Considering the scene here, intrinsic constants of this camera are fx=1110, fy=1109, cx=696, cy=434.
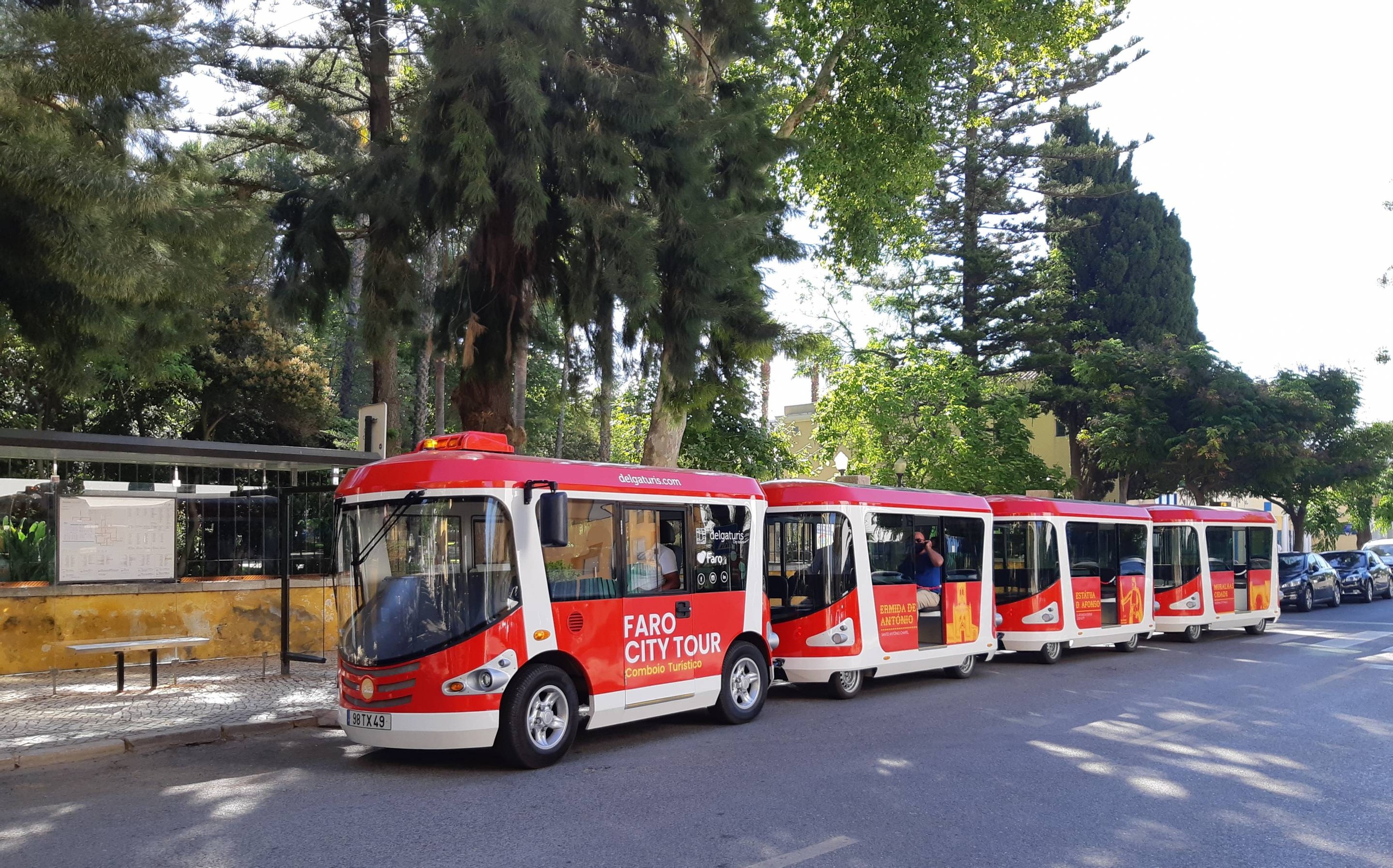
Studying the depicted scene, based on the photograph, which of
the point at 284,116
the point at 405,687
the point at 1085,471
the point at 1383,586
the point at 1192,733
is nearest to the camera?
the point at 405,687

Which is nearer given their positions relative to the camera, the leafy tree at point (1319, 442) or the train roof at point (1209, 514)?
the train roof at point (1209, 514)

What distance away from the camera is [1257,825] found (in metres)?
7.12

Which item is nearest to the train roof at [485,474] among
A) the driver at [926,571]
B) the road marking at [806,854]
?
the road marking at [806,854]

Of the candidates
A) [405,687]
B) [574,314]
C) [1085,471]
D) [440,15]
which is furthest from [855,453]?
[405,687]

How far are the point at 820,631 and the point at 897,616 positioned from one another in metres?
1.40

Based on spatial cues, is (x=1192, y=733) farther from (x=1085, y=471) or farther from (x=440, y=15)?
(x=1085, y=471)

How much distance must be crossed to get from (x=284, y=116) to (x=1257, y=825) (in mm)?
15710

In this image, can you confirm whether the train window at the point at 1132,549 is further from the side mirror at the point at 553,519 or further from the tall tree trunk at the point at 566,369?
the side mirror at the point at 553,519

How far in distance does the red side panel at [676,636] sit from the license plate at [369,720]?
7.23ft

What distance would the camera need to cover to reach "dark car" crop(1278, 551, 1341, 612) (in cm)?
3033

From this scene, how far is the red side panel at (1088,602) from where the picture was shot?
59.2ft

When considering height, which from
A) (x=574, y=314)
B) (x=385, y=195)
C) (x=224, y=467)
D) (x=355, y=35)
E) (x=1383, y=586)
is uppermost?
(x=355, y=35)

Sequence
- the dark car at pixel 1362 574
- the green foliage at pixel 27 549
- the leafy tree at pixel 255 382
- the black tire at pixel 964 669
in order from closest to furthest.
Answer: the green foliage at pixel 27 549 < the black tire at pixel 964 669 < the leafy tree at pixel 255 382 < the dark car at pixel 1362 574

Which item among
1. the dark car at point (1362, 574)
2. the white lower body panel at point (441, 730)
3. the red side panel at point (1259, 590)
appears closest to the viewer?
the white lower body panel at point (441, 730)
